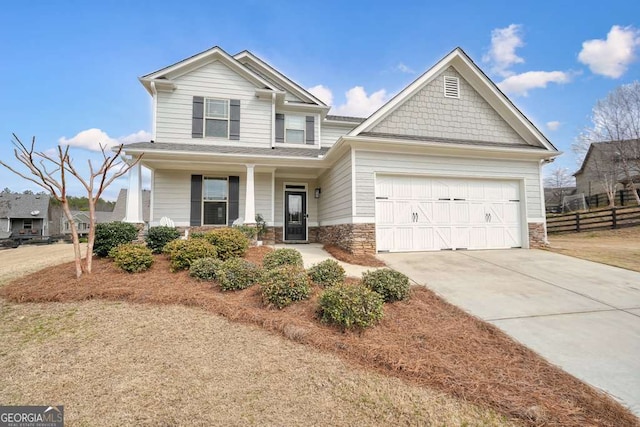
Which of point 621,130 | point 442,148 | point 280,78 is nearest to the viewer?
point 442,148

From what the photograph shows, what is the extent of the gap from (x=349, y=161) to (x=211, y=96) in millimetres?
6675

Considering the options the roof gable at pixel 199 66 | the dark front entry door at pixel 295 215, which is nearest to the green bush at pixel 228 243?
the dark front entry door at pixel 295 215

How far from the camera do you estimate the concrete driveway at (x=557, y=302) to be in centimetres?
308

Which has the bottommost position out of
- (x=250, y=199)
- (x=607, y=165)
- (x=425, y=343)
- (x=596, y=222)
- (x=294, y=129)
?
(x=425, y=343)

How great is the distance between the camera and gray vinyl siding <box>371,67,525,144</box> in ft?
32.0

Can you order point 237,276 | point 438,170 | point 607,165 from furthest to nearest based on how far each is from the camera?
point 607,165 < point 438,170 < point 237,276

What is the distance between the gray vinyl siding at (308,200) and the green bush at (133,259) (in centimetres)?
639

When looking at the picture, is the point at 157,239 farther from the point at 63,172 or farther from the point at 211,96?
the point at 211,96

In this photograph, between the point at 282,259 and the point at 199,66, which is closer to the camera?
the point at 282,259

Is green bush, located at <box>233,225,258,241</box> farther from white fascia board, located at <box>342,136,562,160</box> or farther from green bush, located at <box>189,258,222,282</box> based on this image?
white fascia board, located at <box>342,136,562,160</box>

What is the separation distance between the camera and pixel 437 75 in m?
10.1

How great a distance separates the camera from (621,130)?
22578 millimetres

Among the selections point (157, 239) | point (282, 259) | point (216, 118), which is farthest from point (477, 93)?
point (157, 239)

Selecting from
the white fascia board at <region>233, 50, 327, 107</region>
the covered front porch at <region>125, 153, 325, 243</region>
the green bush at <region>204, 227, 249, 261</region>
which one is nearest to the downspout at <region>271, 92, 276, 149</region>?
the covered front porch at <region>125, 153, 325, 243</region>
